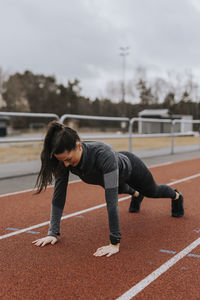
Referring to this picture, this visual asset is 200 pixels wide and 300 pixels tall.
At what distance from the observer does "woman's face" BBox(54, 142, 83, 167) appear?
2877mm

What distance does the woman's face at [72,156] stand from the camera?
288 cm

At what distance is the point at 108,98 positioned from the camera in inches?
2195

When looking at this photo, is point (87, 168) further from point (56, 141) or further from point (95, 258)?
point (95, 258)

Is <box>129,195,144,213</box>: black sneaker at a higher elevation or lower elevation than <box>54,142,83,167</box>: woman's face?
lower

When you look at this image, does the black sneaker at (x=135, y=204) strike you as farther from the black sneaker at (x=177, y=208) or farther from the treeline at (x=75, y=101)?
the treeline at (x=75, y=101)

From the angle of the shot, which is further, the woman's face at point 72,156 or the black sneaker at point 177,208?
the black sneaker at point 177,208

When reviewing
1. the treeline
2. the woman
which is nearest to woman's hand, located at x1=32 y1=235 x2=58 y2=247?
the woman

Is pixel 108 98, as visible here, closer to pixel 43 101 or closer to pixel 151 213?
pixel 43 101

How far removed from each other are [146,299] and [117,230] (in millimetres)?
717

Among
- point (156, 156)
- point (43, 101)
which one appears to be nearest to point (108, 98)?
point (43, 101)

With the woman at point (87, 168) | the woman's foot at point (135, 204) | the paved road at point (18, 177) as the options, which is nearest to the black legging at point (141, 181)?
the woman at point (87, 168)

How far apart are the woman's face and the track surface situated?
0.81 m

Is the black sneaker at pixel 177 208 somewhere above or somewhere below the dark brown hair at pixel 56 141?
below

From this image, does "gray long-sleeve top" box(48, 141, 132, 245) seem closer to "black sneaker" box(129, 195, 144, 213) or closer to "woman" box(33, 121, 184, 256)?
"woman" box(33, 121, 184, 256)
